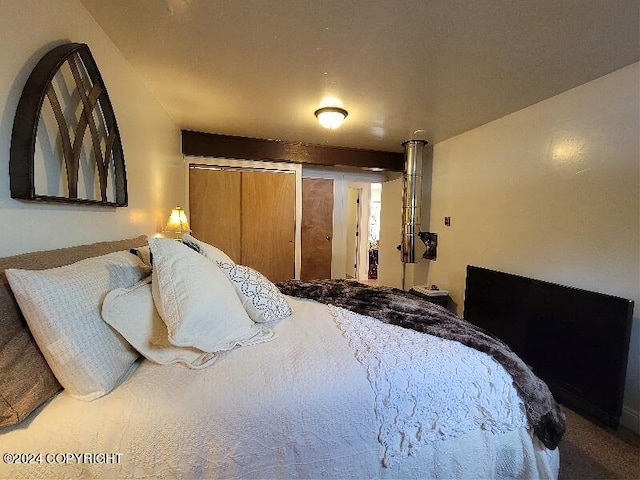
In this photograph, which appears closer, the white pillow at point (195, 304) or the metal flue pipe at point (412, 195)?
the white pillow at point (195, 304)

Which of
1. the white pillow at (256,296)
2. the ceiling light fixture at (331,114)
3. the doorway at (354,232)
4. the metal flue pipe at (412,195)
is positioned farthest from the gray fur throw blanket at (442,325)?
the doorway at (354,232)

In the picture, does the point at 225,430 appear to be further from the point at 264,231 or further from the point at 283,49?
the point at 264,231

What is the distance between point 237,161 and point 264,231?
3.14 feet

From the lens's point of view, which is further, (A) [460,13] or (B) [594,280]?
(B) [594,280]

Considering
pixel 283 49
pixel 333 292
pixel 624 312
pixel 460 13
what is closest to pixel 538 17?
pixel 460 13

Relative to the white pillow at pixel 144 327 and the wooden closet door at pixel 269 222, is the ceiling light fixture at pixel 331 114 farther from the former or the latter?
the white pillow at pixel 144 327

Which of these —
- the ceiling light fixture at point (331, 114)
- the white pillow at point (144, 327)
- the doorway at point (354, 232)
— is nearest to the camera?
the white pillow at point (144, 327)

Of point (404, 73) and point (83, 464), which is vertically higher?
point (404, 73)

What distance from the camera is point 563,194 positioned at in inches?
82.9

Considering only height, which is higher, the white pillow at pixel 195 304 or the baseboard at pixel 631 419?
the white pillow at pixel 195 304

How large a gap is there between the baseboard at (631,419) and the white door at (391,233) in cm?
244

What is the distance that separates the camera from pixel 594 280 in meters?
1.90

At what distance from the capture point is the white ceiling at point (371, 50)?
1.34 metres

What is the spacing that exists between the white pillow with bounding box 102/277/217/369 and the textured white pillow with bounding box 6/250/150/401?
0.03 meters
